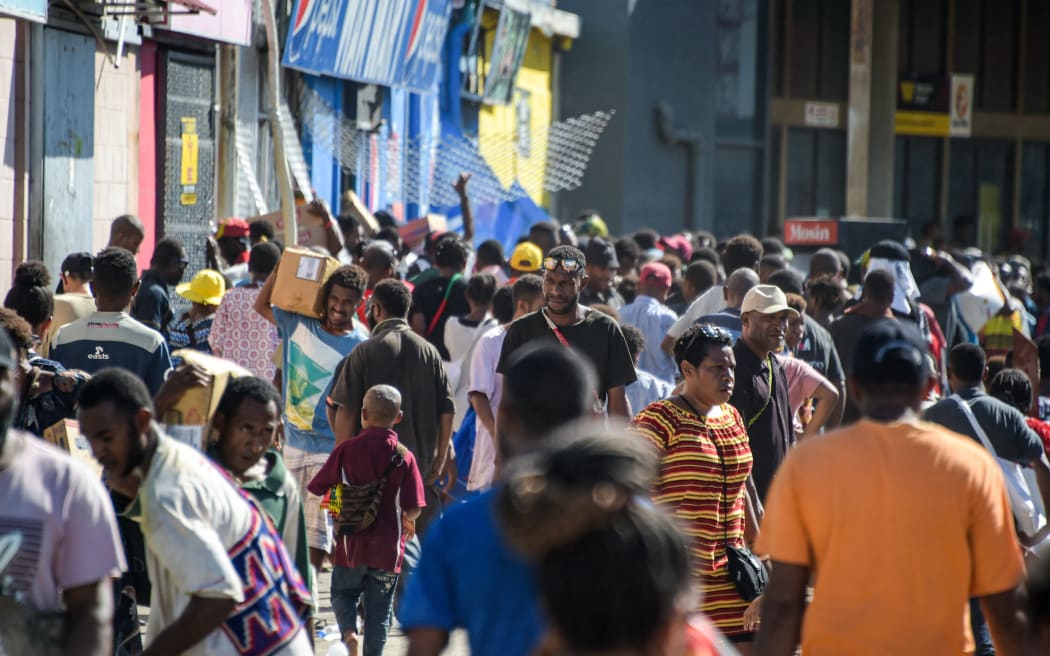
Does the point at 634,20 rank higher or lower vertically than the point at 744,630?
higher

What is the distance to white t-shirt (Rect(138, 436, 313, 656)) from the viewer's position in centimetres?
349

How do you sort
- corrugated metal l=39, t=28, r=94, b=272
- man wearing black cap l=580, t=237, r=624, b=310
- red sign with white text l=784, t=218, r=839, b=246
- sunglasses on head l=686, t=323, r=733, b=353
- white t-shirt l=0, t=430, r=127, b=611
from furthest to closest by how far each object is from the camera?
red sign with white text l=784, t=218, r=839, b=246 → corrugated metal l=39, t=28, r=94, b=272 → man wearing black cap l=580, t=237, r=624, b=310 → sunglasses on head l=686, t=323, r=733, b=353 → white t-shirt l=0, t=430, r=127, b=611

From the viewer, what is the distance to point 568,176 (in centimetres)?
2469

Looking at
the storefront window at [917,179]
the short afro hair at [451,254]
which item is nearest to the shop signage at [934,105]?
the storefront window at [917,179]

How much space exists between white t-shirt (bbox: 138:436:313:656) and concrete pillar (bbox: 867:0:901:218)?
2714 cm

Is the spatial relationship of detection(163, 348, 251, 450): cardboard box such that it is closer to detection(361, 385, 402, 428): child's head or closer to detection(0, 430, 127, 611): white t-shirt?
detection(0, 430, 127, 611): white t-shirt

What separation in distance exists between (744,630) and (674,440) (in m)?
0.73

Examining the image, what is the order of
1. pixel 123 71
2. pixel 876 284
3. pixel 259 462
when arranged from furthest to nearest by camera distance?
pixel 123 71 < pixel 876 284 < pixel 259 462

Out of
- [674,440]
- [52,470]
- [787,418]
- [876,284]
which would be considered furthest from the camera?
[876,284]

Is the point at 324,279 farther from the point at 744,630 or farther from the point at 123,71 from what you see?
the point at 123,71

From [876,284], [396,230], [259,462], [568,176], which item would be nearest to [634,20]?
[568,176]

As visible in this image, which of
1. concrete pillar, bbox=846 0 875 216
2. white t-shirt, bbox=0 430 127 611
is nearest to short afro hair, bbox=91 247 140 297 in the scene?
white t-shirt, bbox=0 430 127 611

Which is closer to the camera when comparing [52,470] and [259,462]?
[52,470]

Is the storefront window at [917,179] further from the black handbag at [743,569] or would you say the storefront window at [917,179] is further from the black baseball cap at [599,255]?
the black handbag at [743,569]
